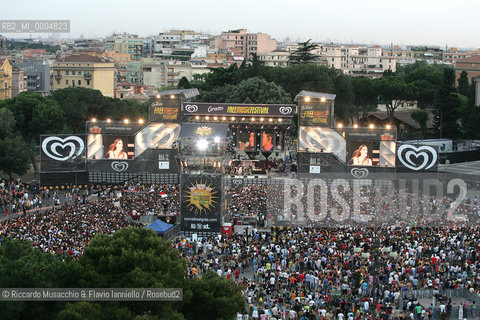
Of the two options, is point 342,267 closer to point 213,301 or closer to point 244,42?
point 213,301

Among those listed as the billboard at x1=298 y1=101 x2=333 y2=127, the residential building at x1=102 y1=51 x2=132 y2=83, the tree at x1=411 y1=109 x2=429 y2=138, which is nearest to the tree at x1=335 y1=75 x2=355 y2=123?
the tree at x1=411 y1=109 x2=429 y2=138

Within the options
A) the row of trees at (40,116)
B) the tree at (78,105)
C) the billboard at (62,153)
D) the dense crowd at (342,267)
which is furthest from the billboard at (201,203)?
the tree at (78,105)

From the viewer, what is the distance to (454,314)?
65.1 feet

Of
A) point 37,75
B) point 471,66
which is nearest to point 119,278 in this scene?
point 471,66

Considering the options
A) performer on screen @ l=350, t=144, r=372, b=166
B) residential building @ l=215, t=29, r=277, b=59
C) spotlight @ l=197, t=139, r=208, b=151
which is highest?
residential building @ l=215, t=29, r=277, b=59

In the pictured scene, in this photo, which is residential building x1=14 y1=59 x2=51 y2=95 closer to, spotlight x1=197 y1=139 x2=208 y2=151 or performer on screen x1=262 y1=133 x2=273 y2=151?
performer on screen x1=262 y1=133 x2=273 y2=151

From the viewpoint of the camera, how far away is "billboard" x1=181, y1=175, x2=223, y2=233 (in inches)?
1095

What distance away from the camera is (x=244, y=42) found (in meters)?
132

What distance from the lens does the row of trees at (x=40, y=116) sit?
1602 inches

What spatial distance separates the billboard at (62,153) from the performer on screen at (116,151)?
130 centimetres

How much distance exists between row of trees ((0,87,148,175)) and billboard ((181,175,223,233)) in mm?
16166

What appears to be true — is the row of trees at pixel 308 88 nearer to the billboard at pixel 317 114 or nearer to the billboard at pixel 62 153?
the billboard at pixel 317 114

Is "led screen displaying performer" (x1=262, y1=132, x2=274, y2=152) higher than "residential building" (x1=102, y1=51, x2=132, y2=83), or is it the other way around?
"residential building" (x1=102, y1=51, x2=132, y2=83)

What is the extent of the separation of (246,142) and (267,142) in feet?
4.00
